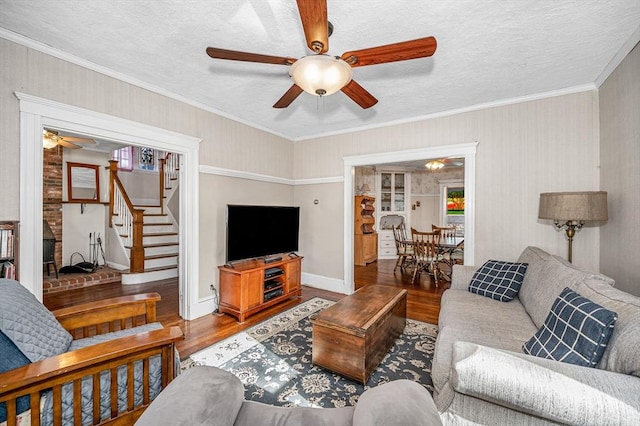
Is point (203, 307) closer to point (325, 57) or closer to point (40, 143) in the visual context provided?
point (40, 143)

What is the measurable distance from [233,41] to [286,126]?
203 cm

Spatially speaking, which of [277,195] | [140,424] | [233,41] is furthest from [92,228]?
[140,424]

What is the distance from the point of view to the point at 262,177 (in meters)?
4.07

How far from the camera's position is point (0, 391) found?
96 cm

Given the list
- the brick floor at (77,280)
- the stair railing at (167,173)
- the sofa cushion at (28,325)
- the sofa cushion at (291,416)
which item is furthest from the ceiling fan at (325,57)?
the stair railing at (167,173)

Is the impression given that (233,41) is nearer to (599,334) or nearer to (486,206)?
(599,334)

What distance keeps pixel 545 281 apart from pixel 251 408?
2.20 m

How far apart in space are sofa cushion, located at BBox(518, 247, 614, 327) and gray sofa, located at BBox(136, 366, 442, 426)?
1.41 m

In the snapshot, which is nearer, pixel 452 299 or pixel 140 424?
pixel 140 424

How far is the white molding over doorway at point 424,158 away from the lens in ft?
10.7

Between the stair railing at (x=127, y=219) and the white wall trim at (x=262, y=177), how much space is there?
7.57 ft

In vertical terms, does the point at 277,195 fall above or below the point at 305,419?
above

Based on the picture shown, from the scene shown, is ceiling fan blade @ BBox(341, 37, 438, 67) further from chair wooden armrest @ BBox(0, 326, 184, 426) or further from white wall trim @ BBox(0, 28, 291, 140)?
white wall trim @ BBox(0, 28, 291, 140)

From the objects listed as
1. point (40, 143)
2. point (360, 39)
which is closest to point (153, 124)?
point (40, 143)
